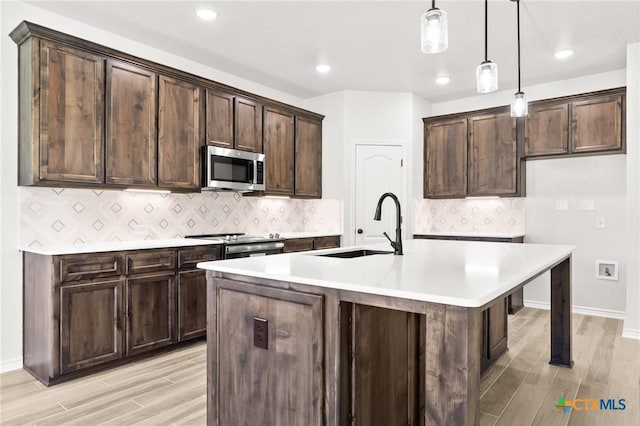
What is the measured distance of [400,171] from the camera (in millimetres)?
5379

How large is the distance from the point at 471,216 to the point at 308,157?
242 cm

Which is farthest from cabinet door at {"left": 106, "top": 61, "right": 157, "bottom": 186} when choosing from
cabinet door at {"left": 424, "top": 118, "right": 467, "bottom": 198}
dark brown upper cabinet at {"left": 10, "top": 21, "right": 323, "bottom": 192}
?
cabinet door at {"left": 424, "top": 118, "right": 467, "bottom": 198}

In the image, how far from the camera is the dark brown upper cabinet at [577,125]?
169 inches

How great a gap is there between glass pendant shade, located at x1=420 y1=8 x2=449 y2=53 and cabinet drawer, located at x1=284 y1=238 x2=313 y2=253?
2976 mm

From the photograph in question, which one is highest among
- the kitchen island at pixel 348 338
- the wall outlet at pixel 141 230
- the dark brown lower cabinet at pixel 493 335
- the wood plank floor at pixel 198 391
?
the wall outlet at pixel 141 230

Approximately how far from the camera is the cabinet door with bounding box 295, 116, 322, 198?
16.8 ft


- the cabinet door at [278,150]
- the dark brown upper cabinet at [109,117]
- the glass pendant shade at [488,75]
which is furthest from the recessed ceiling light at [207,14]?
the glass pendant shade at [488,75]

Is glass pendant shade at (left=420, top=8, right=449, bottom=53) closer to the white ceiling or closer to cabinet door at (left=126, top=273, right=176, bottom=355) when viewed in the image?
the white ceiling

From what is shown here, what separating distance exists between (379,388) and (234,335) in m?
0.69

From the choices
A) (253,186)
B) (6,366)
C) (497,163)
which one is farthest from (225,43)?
(497,163)

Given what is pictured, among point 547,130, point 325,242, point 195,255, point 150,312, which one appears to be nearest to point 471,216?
point 547,130

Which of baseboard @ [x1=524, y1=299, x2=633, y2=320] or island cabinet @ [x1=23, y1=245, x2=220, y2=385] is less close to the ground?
island cabinet @ [x1=23, y1=245, x2=220, y2=385]

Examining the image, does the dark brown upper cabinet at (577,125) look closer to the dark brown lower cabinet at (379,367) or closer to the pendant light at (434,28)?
the pendant light at (434,28)

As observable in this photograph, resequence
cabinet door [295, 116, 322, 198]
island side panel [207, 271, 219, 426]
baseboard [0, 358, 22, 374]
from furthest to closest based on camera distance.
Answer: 1. cabinet door [295, 116, 322, 198]
2. baseboard [0, 358, 22, 374]
3. island side panel [207, 271, 219, 426]
